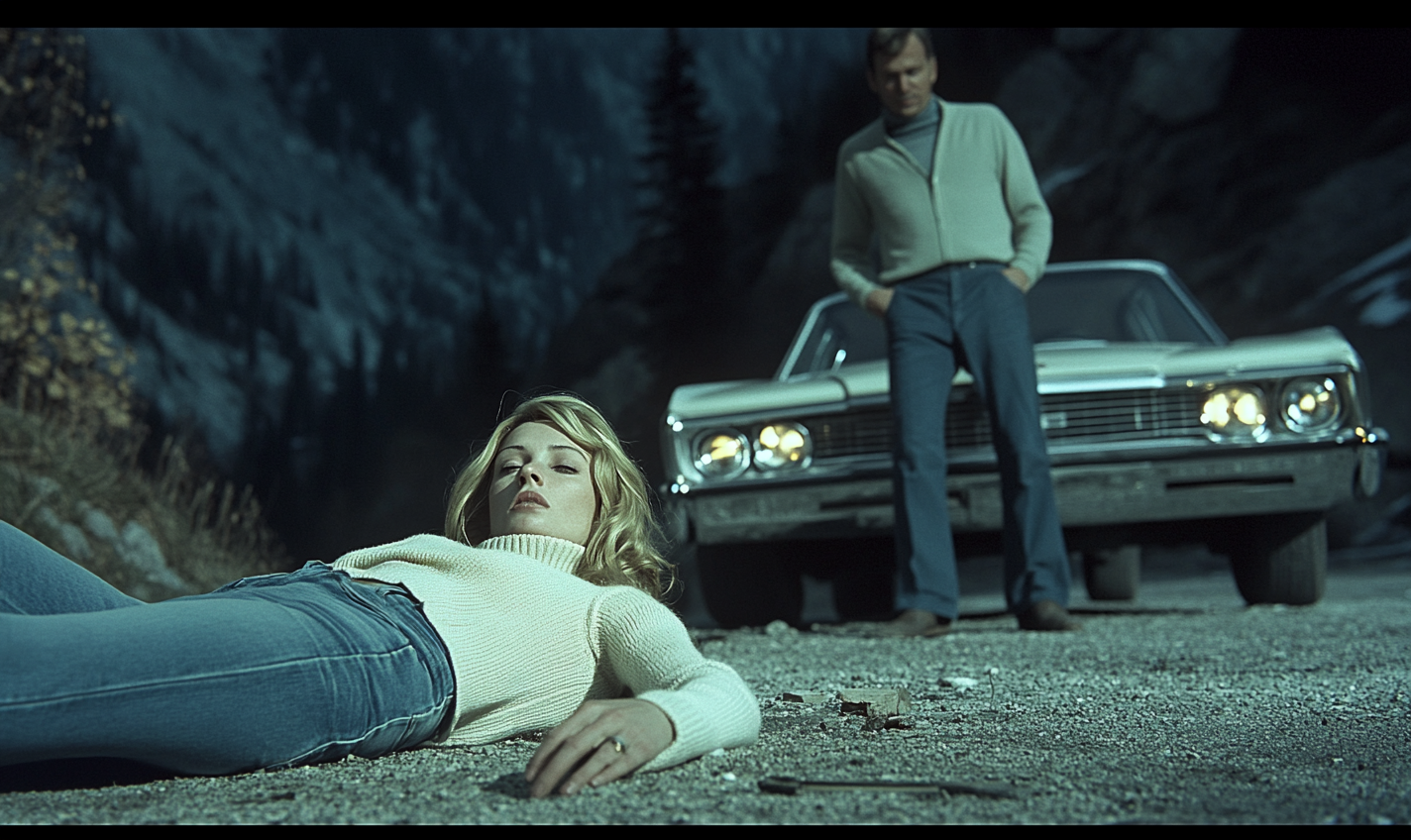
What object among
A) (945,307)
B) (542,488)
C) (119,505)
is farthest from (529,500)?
(119,505)

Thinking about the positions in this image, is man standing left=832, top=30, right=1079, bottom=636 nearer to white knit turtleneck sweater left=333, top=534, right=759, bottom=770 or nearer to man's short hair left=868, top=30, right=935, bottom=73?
man's short hair left=868, top=30, right=935, bottom=73

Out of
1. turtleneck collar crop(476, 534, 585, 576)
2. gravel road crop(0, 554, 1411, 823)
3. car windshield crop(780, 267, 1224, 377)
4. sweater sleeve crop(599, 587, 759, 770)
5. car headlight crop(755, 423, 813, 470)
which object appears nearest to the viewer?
gravel road crop(0, 554, 1411, 823)

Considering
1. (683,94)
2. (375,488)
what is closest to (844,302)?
(683,94)

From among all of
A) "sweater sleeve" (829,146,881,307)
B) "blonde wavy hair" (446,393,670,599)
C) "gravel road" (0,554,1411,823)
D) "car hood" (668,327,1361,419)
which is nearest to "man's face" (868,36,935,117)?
"sweater sleeve" (829,146,881,307)

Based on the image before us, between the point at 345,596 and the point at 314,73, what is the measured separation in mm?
85129

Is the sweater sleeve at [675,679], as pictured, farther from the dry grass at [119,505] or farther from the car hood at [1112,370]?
the dry grass at [119,505]

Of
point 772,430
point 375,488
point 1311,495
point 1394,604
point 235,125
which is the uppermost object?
point 235,125

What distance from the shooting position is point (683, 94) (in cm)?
2931

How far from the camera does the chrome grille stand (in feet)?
15.4

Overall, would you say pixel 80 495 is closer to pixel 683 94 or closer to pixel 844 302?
pixel 844 302

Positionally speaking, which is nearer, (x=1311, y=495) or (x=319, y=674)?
(x=319, y=674)

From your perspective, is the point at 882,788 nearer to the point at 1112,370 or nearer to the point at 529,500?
the point at 529,500

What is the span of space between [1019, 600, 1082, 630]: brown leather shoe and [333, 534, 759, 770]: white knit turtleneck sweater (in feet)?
7.82

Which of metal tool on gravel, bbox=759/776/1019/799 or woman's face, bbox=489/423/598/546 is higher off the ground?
woman's face, bbox=489/423/598/546
